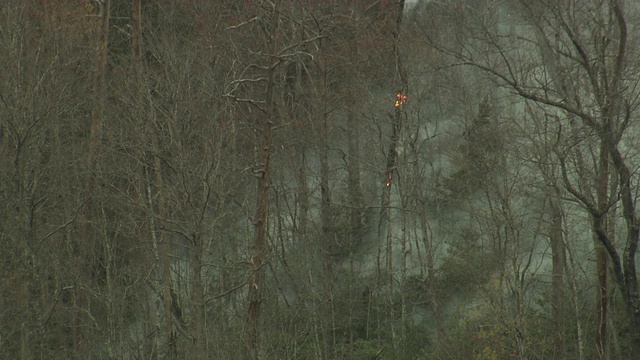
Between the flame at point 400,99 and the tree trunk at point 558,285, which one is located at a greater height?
the flame at point 400,99

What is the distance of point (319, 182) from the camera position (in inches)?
891

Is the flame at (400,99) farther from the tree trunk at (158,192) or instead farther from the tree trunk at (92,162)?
the tree trunk at (92,162)

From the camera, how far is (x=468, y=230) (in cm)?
2189

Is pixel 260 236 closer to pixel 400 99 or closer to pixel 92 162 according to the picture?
pixel 92 162

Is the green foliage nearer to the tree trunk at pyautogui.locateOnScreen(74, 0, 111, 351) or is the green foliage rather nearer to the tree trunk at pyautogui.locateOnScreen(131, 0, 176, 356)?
the tree trunk at pyautogui.locateOnScreen(131, 0, 176, 356)

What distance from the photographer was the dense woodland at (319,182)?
48.4 feet

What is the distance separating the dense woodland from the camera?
14.8 m

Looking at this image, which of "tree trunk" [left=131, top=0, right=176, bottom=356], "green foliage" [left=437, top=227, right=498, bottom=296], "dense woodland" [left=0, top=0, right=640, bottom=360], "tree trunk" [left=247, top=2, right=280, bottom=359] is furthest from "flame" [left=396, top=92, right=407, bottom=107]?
"tree trunk" [left=247, top=2, right=280, bottom=359]

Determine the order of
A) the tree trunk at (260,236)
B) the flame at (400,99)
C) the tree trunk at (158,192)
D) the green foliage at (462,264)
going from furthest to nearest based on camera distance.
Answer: the green foliage at (462,264)
the flame at (400,99)
the tree trunk at (158,192)
the tree trunk at (260,236)

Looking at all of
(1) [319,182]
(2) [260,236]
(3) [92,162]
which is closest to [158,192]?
(3) [92,162]

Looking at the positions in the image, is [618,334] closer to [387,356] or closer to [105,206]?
[387,356]

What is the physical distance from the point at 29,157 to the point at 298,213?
31.5 ft

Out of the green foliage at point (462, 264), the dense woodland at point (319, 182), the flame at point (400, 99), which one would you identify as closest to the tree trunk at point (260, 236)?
the dense woodland at point (319, 182)

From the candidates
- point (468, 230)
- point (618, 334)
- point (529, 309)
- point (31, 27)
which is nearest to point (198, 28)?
point (31, 27)
